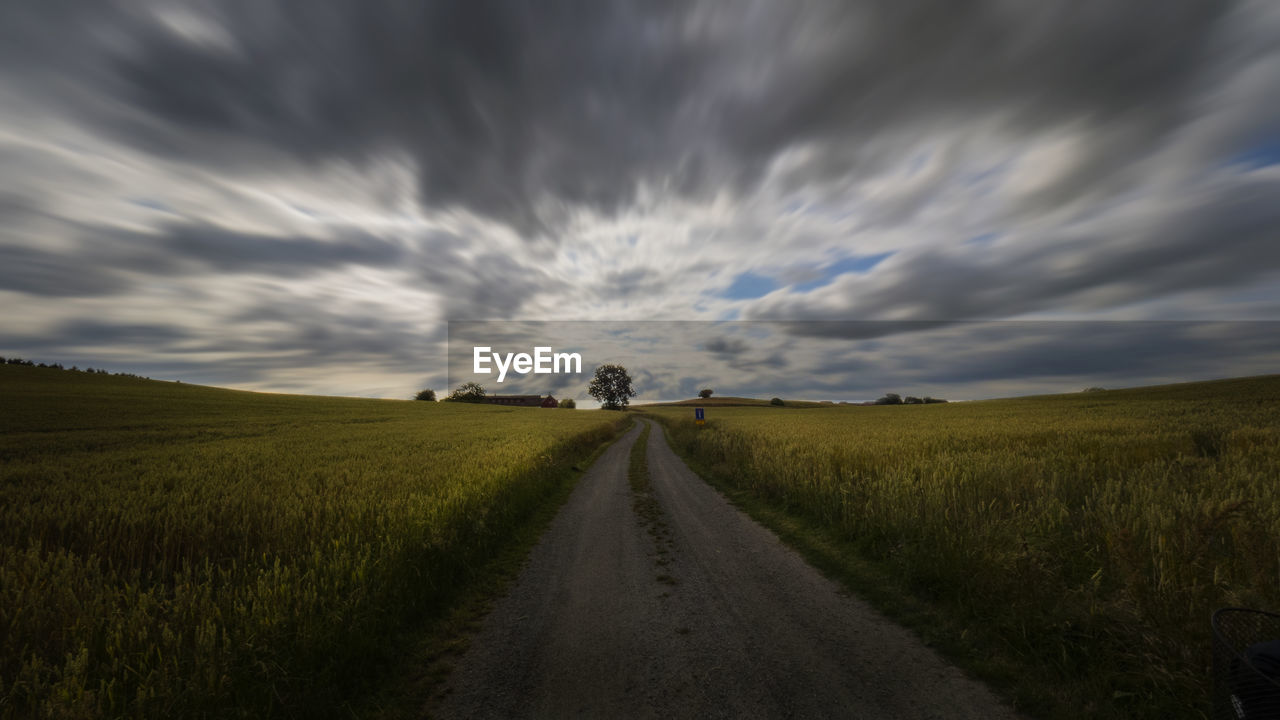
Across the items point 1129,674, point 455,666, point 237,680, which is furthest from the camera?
point 455,666

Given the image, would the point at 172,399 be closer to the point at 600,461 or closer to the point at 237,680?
the point at 600,461

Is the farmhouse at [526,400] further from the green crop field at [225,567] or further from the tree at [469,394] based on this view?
the green crop field at [225,567]

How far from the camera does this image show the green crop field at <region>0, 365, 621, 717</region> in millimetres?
3824

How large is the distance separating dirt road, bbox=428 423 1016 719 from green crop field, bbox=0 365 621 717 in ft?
4.47

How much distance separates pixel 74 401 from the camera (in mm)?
33094

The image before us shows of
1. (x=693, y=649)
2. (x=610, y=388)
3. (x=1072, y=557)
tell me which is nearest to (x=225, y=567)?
(x=693, y=649)

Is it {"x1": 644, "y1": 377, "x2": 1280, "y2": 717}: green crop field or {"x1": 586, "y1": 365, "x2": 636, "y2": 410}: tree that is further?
{"x1": 586, "y1": 365, "x2": 636, "y2": 410}: tree

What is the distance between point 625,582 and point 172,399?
179 feet

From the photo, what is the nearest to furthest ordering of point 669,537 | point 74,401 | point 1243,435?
1. point 669,537
2. point 1243,435
3. point 74,401

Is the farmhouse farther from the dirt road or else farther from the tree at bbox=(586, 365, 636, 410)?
the dirt road

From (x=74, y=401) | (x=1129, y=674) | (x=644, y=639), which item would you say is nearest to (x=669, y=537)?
(x=644, y=639)

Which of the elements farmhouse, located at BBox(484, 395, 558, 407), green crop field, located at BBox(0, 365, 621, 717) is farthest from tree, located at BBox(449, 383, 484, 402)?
green crop field, located at BBox(0, 365, 621, 717)

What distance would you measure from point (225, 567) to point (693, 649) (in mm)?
6501

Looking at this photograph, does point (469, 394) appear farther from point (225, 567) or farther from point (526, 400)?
point (225, 567)
